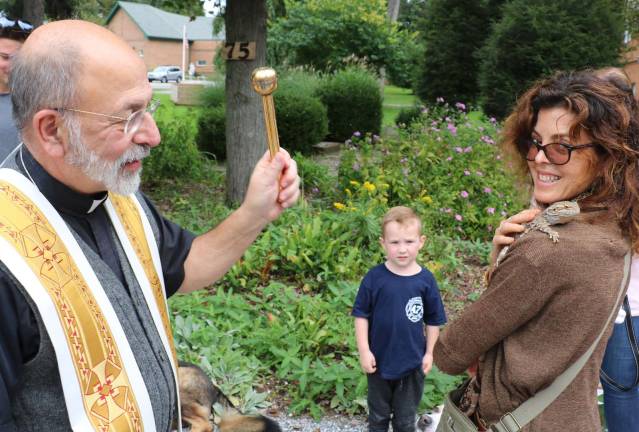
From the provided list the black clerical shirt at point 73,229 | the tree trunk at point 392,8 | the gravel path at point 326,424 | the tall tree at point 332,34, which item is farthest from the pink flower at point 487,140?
the tree trunk at point 392,8

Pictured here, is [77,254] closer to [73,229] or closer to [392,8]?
[73,229]

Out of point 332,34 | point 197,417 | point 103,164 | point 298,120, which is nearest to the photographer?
point 103,164

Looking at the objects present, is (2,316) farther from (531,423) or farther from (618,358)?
(618,358)

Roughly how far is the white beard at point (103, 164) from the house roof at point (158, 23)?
176 ft

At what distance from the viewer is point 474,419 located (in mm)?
1889

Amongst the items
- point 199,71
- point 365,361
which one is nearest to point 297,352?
point 365,361

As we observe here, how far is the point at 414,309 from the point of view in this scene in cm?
295

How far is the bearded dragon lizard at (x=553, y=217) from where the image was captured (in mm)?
1691

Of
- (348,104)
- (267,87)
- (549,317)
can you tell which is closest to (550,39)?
(348,104)

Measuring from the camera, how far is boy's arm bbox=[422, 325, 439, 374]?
298 centimetres

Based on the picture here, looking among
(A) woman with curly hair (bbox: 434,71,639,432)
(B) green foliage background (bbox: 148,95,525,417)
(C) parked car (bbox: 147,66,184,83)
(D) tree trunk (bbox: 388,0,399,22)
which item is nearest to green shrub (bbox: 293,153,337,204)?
(B) green foliage background (bbox: 148,95,525,417)

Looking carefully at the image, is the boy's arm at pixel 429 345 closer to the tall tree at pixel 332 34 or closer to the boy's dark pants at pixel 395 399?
the boy's dark pants at pixel 395 399

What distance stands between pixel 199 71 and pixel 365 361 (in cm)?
5575

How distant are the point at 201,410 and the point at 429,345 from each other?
1.21m
